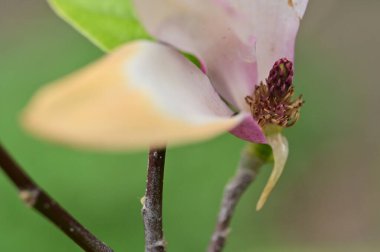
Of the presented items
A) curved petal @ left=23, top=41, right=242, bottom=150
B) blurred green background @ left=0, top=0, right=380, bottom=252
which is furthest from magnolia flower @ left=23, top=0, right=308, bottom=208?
blurred green background @ left=0, top=0, right=380, bottom=252

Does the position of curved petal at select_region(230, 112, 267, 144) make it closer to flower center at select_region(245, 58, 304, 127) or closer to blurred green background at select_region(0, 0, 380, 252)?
flower center at select_region(245, 58, 304, 127)

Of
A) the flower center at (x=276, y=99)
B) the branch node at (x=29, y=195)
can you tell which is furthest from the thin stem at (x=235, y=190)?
the branch node at (x=29, y=195)

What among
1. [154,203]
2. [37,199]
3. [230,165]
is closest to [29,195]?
[37,199]

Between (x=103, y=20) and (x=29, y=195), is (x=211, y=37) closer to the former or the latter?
(x=103, y=20)

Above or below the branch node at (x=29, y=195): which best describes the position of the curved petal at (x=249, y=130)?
below

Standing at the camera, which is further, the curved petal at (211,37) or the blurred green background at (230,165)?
the blurred green background at (230,165)

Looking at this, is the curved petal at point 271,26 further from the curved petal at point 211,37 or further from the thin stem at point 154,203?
the thin stem at point 154,203

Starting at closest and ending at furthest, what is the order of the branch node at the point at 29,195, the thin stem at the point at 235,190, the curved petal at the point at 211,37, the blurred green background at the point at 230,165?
the branch node at the point at 29,195 < the curved petal at the point at 211,37 < the thin stem at the point at 235,190 < the blurred green background at the point at 230,165
